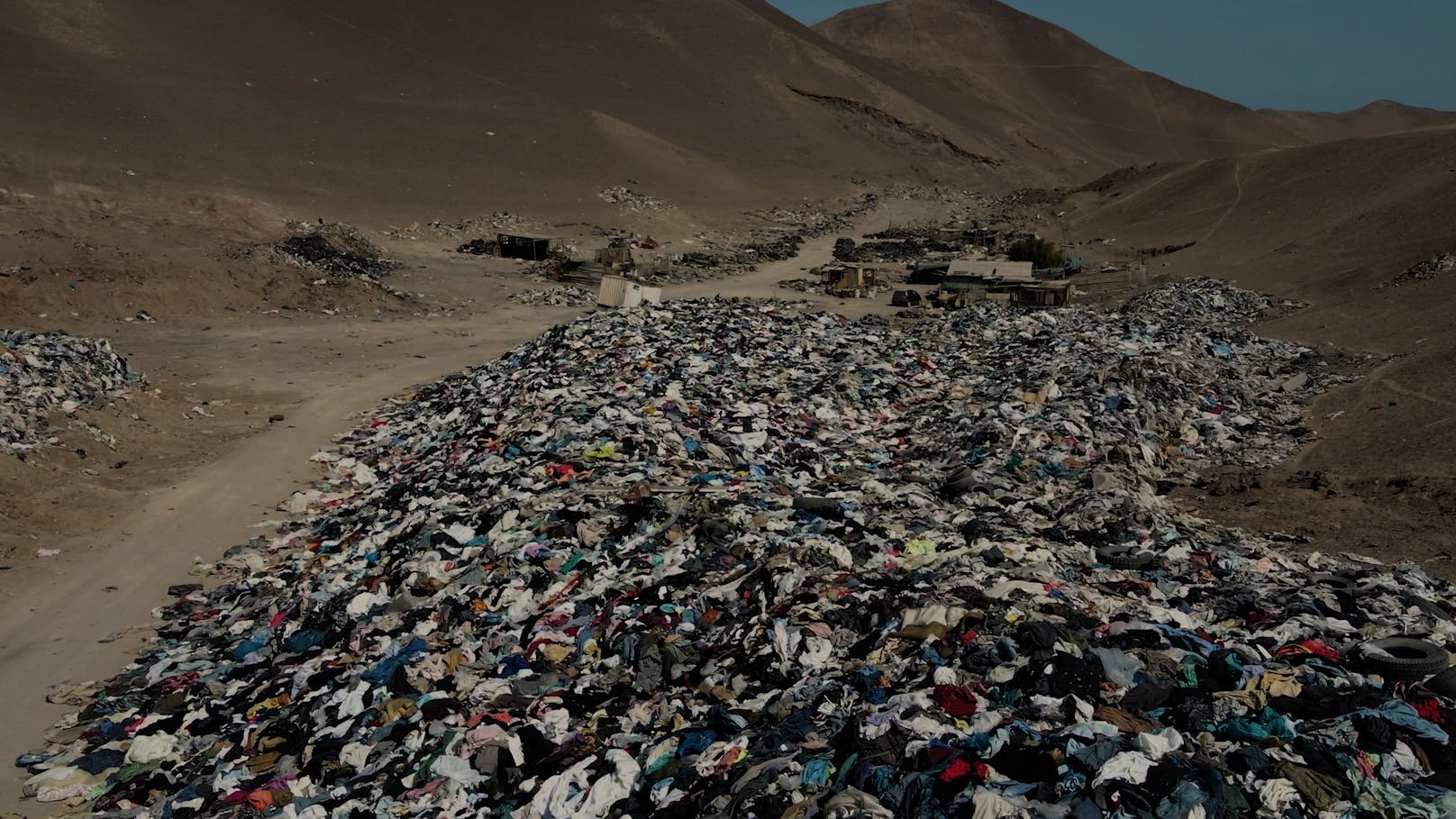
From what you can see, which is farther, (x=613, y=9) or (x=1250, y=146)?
(x=1250, y=146)

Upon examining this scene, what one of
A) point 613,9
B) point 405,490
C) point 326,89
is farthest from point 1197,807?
point 613,9

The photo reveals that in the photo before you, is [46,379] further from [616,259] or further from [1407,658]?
[616,259]

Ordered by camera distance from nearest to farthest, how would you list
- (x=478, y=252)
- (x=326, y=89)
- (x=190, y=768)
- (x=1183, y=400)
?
(x=190, y=768) < (x=1183, y=400) < (x=478, y=252) < (x=326, y=89)

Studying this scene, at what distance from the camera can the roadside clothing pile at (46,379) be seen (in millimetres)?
12906

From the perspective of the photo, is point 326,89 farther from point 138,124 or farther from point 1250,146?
point 1250,146

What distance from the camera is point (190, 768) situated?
23.2ft

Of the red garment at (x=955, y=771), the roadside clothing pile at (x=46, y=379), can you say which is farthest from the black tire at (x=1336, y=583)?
the roadside clothing pile at (x=46, y=379)

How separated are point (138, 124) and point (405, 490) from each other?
3889 centimetres

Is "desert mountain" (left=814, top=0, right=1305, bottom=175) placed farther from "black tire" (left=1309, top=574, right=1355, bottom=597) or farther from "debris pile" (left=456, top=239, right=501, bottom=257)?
"black tire" (left=1309, top=574, right=1355, bottom=597)

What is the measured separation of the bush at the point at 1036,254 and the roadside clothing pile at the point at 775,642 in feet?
62.2

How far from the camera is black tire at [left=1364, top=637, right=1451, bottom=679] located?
238 inches

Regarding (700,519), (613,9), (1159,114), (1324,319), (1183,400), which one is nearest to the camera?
(700,519)

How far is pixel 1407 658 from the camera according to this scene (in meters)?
6.38

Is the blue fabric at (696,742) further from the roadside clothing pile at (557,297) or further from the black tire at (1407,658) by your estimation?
the roadside clothing pile at (557,297)
